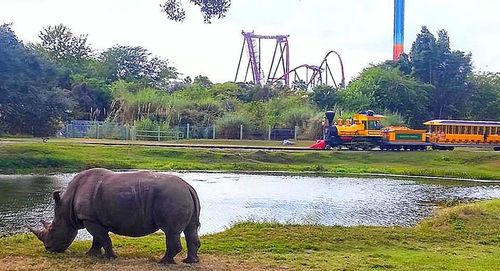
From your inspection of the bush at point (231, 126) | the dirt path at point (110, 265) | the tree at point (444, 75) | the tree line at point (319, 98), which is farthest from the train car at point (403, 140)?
the dirt path at point (110, 265)

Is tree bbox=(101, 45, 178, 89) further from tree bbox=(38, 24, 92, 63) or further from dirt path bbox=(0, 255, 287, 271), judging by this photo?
dirt path bbox=(0, 255, 287, 271)

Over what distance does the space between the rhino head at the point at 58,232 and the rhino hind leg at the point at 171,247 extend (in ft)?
5.56

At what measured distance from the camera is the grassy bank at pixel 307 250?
35.5 ft

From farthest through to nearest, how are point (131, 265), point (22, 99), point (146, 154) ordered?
→ point (146, 154) → point (22, 99) → point (131, 265)

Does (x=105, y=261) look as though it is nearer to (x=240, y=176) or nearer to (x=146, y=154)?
(x=240, y=176)

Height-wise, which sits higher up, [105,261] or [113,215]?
[113,215]

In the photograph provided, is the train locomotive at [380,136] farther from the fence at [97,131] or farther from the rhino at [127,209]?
the rhino at [127,209]

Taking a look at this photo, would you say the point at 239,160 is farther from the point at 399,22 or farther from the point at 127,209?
the point at 399,22

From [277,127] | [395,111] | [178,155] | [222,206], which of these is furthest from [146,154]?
[395,111]

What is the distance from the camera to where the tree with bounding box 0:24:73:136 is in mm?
36344

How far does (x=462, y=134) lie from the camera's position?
5172cm

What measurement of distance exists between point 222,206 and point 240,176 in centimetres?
1238

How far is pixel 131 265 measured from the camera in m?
10.4

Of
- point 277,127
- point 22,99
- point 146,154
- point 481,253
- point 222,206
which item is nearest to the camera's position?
point 481,253
